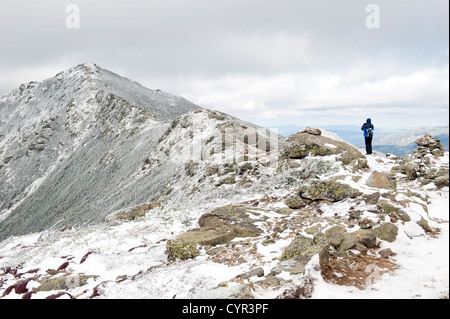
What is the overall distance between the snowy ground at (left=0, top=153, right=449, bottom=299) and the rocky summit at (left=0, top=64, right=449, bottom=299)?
1.7 inches

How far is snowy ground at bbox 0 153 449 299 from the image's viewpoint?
586 centimetres

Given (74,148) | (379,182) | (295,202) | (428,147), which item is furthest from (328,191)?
(74,148)

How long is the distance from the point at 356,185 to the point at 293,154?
6.19 m

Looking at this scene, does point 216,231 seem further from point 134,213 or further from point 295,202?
point 134,213

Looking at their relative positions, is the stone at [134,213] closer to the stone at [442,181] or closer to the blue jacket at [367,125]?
the stone at [442,181]

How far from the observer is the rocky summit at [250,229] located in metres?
6.49

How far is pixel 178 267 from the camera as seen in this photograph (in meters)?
7.71

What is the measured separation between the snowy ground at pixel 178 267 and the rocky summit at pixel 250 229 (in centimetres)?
4

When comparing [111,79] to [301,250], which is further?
[111,79]

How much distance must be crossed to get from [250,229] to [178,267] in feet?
11.1

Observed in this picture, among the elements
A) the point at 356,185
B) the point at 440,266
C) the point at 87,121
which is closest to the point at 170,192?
the point at 356,185

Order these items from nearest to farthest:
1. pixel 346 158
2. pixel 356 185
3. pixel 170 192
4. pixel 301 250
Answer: pixel 301 250 → pixel 356 185 → pixel 346 158 → pixel 170 192

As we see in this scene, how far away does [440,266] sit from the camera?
6.38 meters

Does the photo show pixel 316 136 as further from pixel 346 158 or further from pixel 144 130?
pixel 144 130
